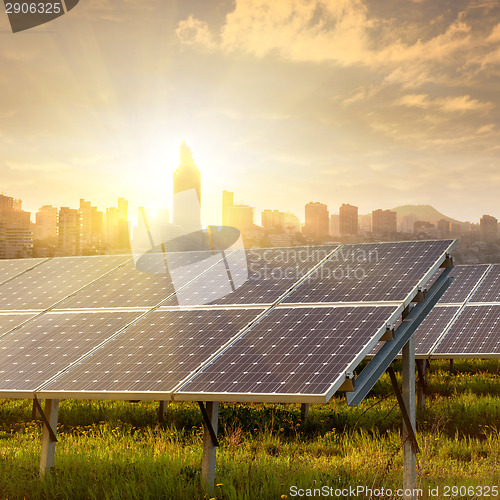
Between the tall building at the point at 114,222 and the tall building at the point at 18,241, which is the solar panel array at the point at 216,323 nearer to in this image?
the tall building at the point at 114,222

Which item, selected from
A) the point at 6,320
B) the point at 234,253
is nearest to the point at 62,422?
the point at 6,320

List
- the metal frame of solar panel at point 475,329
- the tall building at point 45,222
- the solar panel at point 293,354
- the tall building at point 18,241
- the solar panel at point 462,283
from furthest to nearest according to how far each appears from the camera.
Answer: the tall building at point 45,222 → the tall building at point 18,241 → the solar panel at point 462,283 → the metal frame of solar panel at point 475,329 → the solar panel at point 293,354

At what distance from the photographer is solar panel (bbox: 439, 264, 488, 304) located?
24.5 metres

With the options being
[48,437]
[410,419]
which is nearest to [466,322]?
[410,419]

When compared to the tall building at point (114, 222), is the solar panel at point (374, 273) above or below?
below

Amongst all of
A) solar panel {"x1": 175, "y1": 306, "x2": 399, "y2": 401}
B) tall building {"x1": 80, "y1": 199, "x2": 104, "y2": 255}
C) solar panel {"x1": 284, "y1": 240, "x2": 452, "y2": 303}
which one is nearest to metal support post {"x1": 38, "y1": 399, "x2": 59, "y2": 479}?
solar panel {"x1": 175, "y1": 306, "x2": 399, "y2": 401}

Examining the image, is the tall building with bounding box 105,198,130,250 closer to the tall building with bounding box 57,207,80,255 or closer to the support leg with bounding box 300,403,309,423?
the tall building with bounding box 57,207,80,255

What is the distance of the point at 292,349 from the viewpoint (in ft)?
31.2

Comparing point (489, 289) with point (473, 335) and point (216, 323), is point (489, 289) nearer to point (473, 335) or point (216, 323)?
point (473, 335)

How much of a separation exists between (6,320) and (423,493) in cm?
927

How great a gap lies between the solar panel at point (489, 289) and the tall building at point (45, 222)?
152m

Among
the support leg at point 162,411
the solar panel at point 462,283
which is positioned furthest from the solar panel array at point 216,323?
the solar panel at point 462,283

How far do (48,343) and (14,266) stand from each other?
303 inches

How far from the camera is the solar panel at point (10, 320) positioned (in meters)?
12.9
